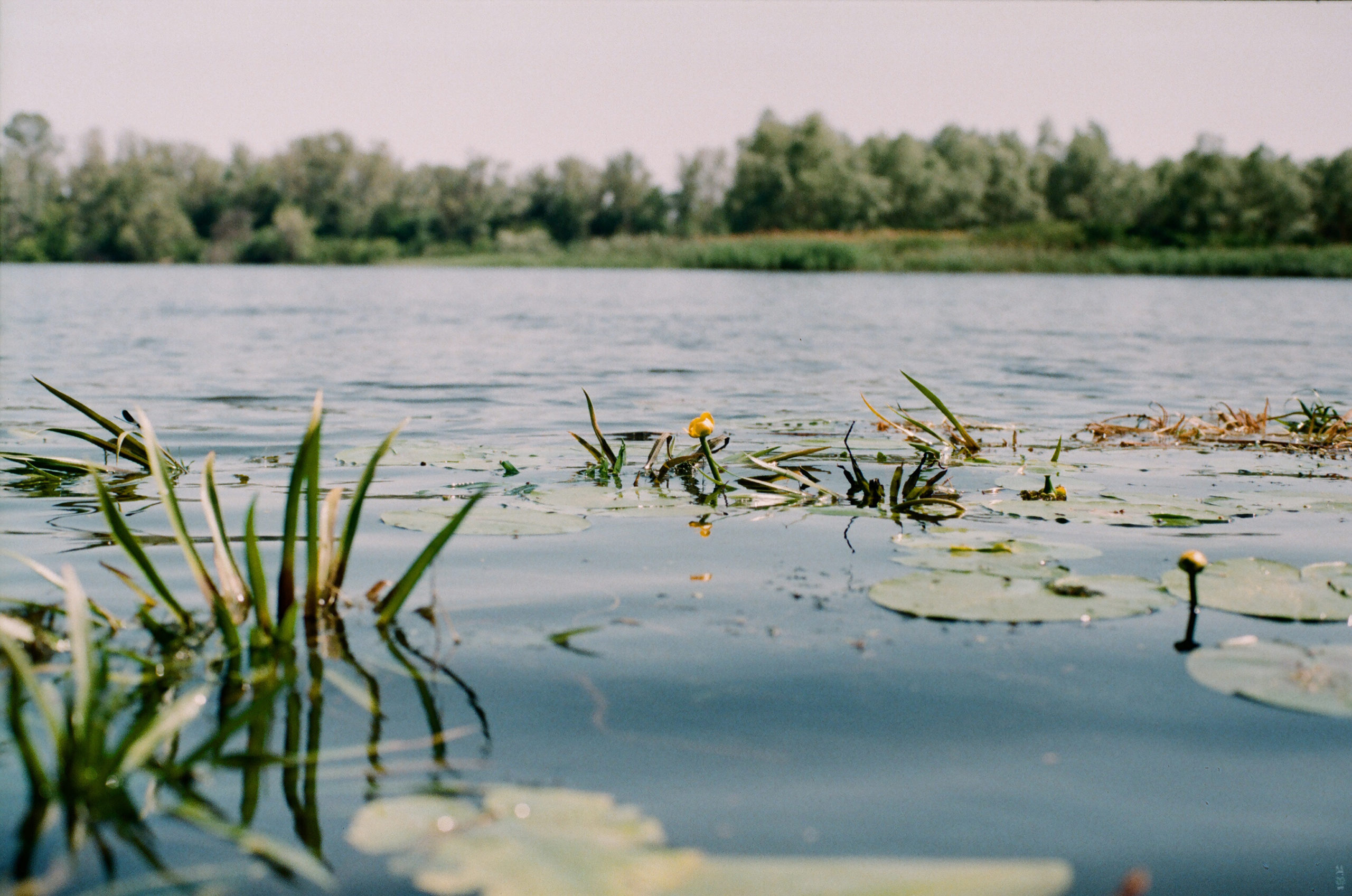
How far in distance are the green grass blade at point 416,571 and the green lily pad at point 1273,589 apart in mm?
1420

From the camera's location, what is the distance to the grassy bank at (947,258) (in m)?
28.6

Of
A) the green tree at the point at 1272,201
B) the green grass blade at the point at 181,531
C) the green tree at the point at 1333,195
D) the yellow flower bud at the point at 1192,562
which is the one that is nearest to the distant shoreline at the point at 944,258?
the green tree at the point at 1272,201

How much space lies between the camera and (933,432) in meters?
3.53

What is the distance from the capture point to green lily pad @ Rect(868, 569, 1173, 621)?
1.99 metres

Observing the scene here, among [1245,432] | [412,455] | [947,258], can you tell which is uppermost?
[947,258]

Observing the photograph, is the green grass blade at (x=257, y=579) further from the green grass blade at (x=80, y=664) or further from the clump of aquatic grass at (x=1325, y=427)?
the clump of aquatic grass at (x=1325, y=427)

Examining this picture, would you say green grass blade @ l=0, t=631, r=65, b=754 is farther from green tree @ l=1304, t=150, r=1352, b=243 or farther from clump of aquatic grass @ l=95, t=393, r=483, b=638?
green tree @ l=1304, t=150, r=1352, b=243

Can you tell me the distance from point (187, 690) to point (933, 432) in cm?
258

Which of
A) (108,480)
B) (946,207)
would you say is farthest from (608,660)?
(946,207)

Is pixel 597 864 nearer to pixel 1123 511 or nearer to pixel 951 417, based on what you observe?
pixel 1123 511

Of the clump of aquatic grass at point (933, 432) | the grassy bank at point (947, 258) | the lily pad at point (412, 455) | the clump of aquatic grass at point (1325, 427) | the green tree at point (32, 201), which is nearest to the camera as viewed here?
the clump of aquatic grass at point (933, 432)

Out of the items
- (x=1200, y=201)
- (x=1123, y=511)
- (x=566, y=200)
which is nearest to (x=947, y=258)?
(x=1200, y=201)

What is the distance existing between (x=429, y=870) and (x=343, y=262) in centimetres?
5746

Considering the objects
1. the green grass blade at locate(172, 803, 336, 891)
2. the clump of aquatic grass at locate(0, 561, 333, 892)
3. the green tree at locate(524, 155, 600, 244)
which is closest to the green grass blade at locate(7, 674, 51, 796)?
the clump of aquatic grass at locate(0, 561, 333, 892)
